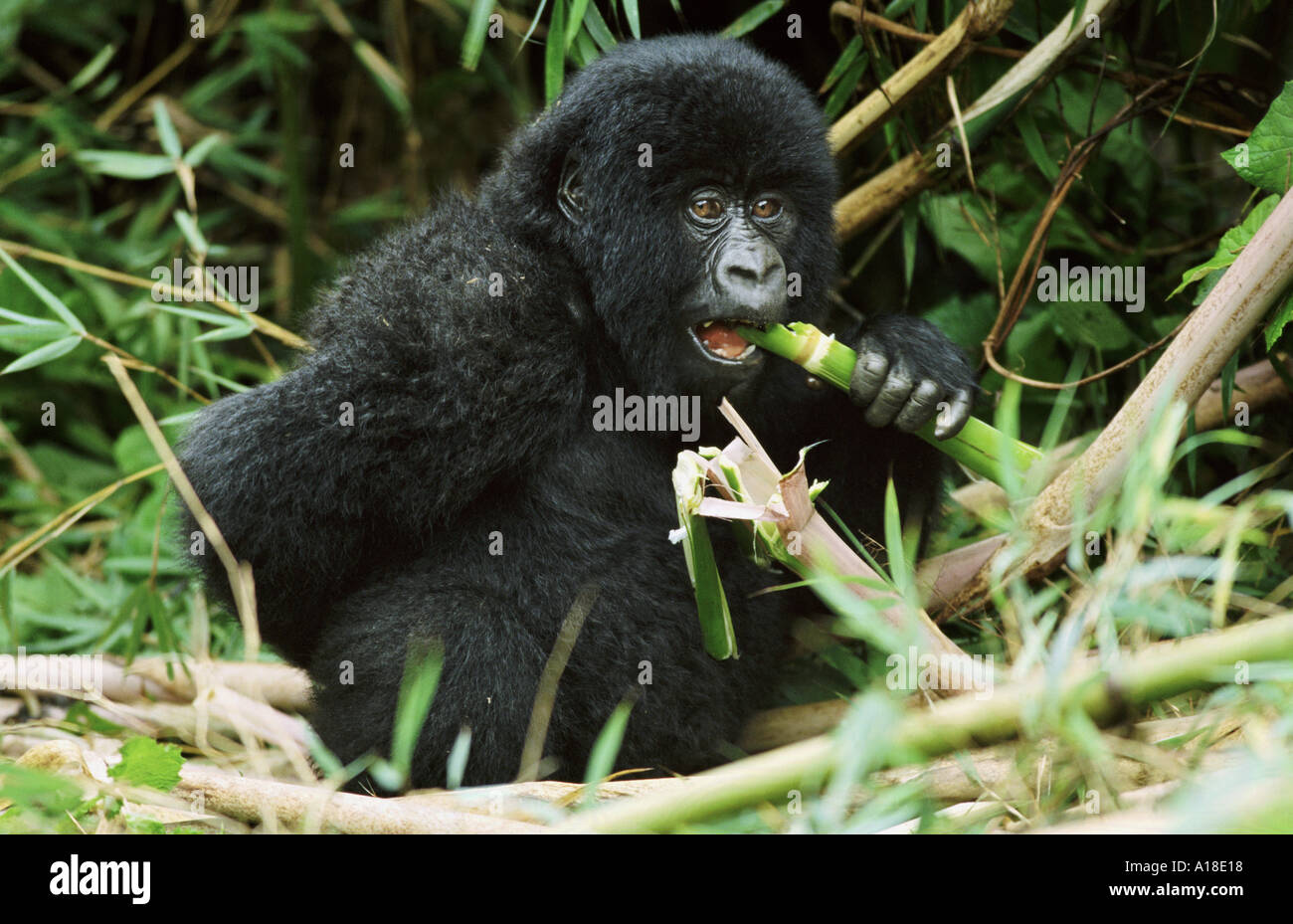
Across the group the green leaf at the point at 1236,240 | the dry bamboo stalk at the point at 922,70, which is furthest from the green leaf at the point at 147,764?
the green leaf at the point at 1236,240

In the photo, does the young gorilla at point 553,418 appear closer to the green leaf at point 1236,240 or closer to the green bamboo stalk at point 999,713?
the green leaf at point 1236,240

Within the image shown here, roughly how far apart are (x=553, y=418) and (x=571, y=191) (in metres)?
0.59

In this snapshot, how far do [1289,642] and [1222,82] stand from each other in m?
2.88

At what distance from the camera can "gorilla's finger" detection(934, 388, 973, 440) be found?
10.0 ft

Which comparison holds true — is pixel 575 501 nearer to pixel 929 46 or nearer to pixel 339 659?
pixel 339 659

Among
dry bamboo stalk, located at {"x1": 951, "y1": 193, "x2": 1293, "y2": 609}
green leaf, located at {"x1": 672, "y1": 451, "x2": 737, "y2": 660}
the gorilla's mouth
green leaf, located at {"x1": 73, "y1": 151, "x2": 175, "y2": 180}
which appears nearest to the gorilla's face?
the gorilla's mouth

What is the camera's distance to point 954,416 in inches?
121

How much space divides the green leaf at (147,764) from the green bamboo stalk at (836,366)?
1.56 m

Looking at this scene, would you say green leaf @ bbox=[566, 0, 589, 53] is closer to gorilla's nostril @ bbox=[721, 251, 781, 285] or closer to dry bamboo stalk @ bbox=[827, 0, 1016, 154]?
dry bamboo stalk @ bbox=[827, 0, 1016, 154]

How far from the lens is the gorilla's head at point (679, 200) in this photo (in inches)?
123

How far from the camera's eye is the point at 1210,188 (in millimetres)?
4574

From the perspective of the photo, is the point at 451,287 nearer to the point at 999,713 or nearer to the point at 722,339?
the point at 722,339

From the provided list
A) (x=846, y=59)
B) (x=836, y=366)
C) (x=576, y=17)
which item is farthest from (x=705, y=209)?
(x=846, y=59)
